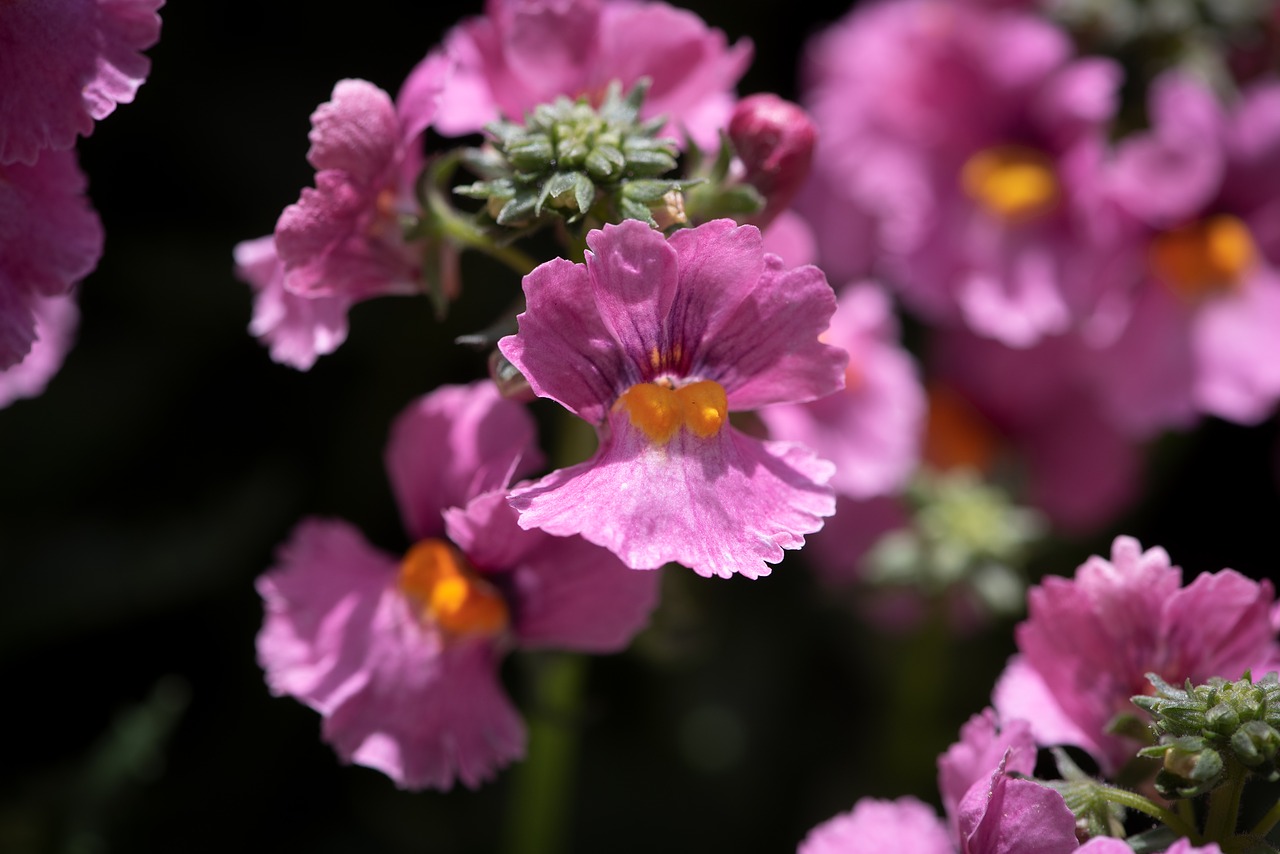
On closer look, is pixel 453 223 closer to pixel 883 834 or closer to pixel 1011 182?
pixel 883 834

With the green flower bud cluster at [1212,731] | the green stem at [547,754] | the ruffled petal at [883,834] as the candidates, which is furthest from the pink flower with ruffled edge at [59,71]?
the green flower bud cluster at [1212,731]

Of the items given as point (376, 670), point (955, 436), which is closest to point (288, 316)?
point (376, 670)

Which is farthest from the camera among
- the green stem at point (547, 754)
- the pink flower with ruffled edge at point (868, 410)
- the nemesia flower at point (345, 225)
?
the pink flower with ruffled edge at point (868, 410)

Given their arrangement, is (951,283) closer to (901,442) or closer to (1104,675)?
(901,442)

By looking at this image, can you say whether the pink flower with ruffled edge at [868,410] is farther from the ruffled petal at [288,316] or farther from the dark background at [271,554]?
the ruffled petal at [288,316]

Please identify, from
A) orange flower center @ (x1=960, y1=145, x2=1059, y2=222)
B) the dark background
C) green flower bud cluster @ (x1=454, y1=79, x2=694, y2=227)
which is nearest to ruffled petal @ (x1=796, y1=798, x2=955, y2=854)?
green flower bud cluster @ (x1=454, y1=79, x2=694, y2=227)

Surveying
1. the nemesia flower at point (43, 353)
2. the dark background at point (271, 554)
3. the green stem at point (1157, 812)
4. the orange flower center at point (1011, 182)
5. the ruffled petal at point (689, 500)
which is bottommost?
the dark background at point (271, 554)
